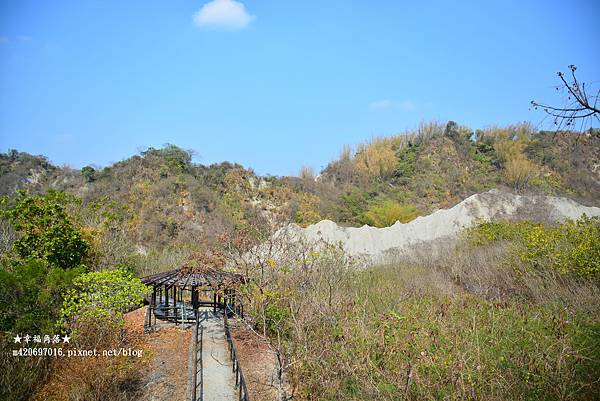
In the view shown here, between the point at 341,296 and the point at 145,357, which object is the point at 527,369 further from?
the point at 145,357

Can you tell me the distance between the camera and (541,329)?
26.9ft

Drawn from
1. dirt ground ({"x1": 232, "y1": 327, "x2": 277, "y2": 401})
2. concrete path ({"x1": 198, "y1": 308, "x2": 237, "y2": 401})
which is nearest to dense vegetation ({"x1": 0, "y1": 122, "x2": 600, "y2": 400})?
dirt ground ({"x1": 232, "y1": 327, "x2": 277, "y2": 401})

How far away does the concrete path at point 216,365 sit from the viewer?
9141mm

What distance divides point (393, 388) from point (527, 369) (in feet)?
7.74

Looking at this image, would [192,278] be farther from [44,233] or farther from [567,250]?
[567,250]

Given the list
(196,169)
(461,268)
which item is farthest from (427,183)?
(461,268)

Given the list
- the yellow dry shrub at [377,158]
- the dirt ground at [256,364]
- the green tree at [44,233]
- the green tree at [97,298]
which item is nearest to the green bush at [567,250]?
the dirt ground at [256,364]

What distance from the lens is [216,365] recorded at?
1057 cm

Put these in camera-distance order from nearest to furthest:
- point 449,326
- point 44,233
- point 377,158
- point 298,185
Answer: point 449,326
point 44,233
point 298,185
point 377,158

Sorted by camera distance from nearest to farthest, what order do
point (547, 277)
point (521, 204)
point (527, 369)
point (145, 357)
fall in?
point (527, 369) → point (145, 357) → point (547, 277) → point (521, 204)

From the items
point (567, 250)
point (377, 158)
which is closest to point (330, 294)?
point (567, 250)

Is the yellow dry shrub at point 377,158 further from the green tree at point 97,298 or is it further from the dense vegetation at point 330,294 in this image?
the green tree at point 97,298

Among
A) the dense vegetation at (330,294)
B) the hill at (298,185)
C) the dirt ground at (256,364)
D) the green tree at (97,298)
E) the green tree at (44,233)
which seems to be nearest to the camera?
the dense vegetation at (330,294)

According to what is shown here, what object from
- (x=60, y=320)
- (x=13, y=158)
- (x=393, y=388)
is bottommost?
(x=393, y=388)
